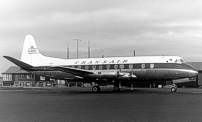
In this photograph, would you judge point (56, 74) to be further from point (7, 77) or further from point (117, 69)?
point (7, 77)

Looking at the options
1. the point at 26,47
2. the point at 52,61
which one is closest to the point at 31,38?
the point at 26,47

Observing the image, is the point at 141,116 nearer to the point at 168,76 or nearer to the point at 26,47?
the point at 168,76

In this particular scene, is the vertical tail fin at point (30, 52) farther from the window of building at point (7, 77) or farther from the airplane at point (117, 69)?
the window of building at point (7, 77)

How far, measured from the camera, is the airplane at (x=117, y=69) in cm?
2720

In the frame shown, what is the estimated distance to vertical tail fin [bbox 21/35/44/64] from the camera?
34219 millimetres

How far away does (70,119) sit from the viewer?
10.5 m

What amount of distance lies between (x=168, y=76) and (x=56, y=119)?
19058 millimetres

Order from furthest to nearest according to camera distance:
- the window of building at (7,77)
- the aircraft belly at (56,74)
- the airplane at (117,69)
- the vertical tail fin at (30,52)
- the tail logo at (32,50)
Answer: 1. the window of building at (7,77)
2. the tail logo at (32,50)
3. the vertical tail fin at (30,52)
4. the aircraft belly at (56,74)
5. the airplane at (117,69)

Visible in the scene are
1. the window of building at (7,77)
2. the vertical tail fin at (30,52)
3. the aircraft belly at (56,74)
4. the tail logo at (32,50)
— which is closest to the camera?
the aircraft belly at (56,74)

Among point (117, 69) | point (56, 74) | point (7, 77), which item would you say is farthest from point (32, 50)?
point (7, 77)

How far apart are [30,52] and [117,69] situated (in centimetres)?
1276

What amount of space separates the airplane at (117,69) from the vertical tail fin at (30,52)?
887 mm

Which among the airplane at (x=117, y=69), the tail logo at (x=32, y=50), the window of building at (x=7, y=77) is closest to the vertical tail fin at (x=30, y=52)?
the tail logo at (x=32, y=50)

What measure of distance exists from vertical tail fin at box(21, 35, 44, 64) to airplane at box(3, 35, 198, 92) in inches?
34.9
